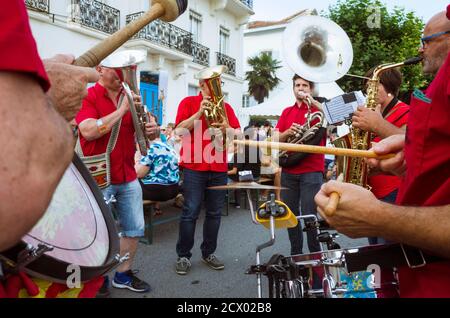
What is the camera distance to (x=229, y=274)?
392cm

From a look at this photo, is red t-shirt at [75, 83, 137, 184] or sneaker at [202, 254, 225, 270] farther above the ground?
red t-shirt at [75, 83, 137, 184]

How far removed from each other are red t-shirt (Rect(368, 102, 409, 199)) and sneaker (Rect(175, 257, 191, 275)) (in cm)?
203

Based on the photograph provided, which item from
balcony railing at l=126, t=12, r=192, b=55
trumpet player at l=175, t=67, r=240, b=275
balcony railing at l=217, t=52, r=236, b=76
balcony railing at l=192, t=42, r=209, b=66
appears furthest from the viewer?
balcony railing at l=217, t=52, r=236, b=76

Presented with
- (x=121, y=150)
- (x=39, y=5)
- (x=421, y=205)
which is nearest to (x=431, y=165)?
(x=421, y=205)

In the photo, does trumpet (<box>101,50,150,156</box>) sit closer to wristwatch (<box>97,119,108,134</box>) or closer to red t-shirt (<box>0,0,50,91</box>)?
wristwatch (<box>97,119,108,134</box>)

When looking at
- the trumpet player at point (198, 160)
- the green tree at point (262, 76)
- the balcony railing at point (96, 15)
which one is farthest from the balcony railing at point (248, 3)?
the trumpet player at point (198, 160)

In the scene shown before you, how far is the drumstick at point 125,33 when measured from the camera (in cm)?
119

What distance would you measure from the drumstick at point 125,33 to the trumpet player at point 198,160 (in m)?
2.13

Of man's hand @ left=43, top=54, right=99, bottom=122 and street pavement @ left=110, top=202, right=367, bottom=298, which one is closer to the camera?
man's hand @ left=43, top=54, right=99, bottom=122

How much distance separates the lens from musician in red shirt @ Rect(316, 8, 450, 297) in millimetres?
918

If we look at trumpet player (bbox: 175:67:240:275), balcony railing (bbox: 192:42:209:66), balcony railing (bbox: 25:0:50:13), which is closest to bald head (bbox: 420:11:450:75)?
trumpet player (bbox: 175:67:240:275)
